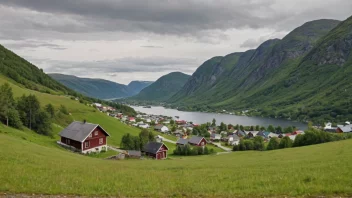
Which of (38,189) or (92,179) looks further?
(92,179)

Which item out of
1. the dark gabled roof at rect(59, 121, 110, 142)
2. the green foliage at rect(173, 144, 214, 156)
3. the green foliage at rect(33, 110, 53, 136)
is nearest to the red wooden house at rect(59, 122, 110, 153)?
the dark gabled roof at rect(59, 121, 110, 142)

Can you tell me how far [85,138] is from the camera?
2776 inches

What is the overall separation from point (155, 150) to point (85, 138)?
23137mm

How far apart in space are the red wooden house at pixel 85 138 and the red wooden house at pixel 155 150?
1558cm

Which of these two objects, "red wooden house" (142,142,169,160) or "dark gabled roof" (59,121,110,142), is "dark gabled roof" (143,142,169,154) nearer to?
"red wooden house" (142,142,169,160)

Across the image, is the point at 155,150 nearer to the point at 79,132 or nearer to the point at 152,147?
the point at 152,147

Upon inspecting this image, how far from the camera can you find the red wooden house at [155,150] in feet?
279

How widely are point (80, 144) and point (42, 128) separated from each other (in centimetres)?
2000

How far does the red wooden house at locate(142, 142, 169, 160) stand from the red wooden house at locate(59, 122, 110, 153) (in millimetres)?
15576

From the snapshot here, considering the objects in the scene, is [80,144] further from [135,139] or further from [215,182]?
[215,182]

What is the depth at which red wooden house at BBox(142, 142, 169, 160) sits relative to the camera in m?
85.0

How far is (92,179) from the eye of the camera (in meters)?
18.8

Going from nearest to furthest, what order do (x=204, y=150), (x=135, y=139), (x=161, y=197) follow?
(x=161, y=197) < (x=135, y=139) < (x=204, y=150)

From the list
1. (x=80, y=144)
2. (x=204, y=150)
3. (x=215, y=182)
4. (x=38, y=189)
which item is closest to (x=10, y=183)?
(x=38, y=189)
